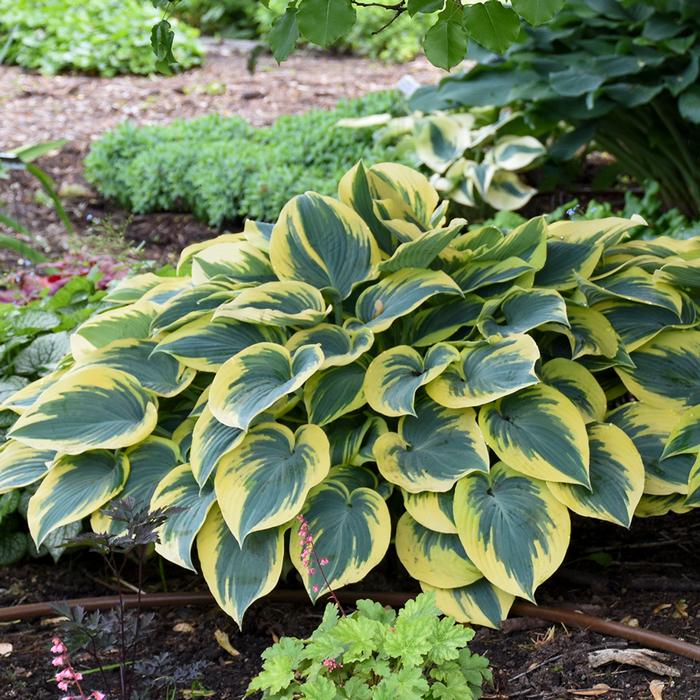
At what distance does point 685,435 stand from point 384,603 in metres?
0.79

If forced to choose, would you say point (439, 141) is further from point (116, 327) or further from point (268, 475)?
point (268, 475)

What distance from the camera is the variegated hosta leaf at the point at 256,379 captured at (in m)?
2.21

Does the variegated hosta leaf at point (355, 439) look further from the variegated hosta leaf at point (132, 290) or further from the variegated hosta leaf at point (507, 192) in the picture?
the variegated hosta leaf at point (507, 192)

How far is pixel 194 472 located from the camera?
89.2 inches

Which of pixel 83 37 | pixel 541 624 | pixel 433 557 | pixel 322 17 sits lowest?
pixel 541 624

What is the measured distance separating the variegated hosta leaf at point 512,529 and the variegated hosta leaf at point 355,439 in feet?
0.86

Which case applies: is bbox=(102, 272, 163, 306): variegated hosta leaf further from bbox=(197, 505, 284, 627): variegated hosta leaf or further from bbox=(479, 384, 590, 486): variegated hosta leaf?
bbox=(479, 384, 590, 486): variegated hosta leaf

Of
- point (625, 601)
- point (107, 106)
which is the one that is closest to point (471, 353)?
point (625, 601)

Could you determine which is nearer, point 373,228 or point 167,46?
point 167,46

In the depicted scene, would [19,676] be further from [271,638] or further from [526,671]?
[526,671]

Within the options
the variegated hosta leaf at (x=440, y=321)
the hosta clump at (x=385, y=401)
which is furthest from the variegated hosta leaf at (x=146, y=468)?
the variegated hosta leaf at (x=440, y=321)

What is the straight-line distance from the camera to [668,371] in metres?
2.50

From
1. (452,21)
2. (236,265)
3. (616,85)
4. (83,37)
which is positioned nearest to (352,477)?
(236,265)

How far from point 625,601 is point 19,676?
136 centimetres
